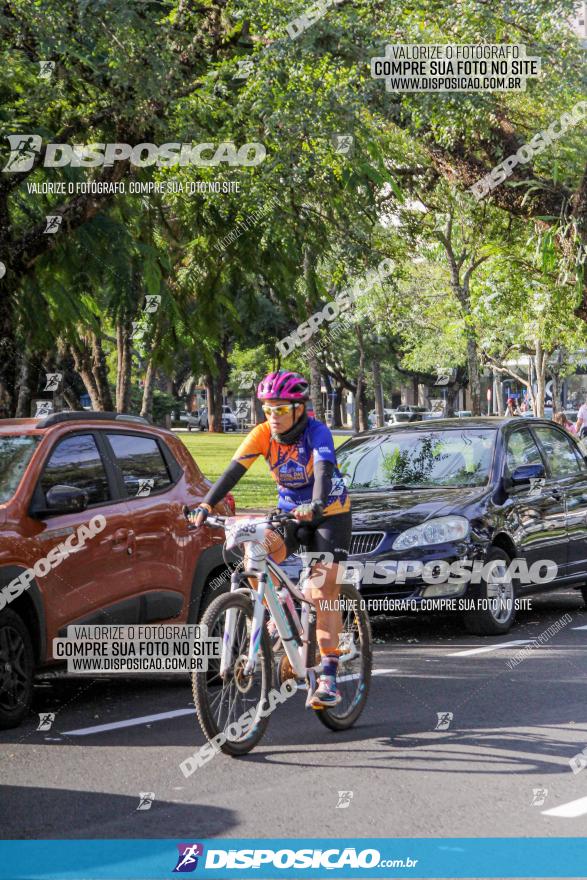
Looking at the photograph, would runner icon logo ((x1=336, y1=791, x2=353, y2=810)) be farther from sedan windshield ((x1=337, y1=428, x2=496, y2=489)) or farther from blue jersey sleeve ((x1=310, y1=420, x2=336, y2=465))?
sedan windshield ((x1=337, y1=428, x2=496, y2=489))

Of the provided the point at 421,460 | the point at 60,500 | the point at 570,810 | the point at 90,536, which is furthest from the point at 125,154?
the point at 570,810

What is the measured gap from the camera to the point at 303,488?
721 centimetres

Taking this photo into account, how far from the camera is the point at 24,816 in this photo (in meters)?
5.64

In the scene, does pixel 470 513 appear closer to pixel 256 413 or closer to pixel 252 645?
pixel 252 645

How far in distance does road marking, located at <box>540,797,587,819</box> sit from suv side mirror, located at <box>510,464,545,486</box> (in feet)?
19.0

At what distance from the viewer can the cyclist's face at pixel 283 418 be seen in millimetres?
7027

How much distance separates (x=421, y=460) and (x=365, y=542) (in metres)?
1.47

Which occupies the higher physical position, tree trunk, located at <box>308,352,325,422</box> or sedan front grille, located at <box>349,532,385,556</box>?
tree trunk, located at <box>308,352,325,422</box>

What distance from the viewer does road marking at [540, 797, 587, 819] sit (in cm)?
560

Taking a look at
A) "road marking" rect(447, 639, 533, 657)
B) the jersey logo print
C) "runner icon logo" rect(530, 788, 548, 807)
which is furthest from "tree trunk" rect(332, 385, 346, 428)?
"runner icon logo" rect(530, 788, 548, 807)

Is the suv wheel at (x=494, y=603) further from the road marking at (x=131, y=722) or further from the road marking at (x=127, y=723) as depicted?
the road marking at (x=127, y=723)

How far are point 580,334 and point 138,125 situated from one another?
59.9 ft

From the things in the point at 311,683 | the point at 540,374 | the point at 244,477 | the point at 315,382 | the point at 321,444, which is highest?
the point at 540,374

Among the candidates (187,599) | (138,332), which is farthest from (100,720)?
(138,332)
